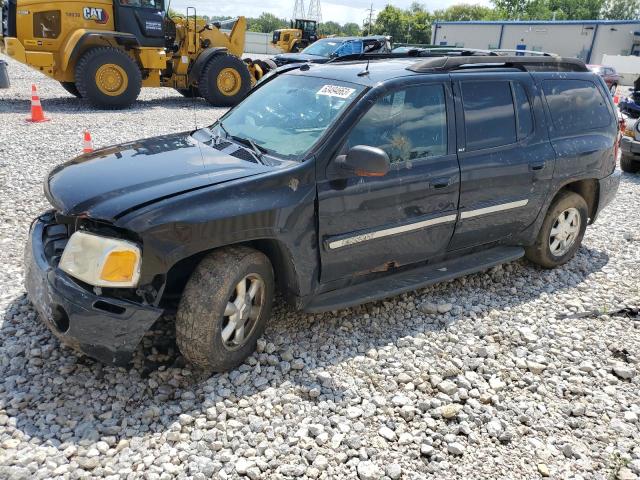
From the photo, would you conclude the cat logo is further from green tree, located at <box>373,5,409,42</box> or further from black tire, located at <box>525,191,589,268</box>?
green tree, located at <box>373,5,409,42</box>

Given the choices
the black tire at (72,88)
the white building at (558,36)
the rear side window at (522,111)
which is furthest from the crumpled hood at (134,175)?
the white building at (558,36)

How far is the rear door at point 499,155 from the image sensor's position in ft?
13.5

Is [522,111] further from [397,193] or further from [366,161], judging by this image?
[366,161]

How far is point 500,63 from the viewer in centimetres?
447

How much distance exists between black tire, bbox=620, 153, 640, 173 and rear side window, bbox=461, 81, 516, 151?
246 inches

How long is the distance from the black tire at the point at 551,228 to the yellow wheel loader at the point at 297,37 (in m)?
26.7

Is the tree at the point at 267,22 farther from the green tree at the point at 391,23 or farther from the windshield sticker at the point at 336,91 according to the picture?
the windshield sticker at the point at 336,91

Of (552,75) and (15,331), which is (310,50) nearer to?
(552,75)

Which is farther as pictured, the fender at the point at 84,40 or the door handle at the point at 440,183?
the fender at the point at 84,40

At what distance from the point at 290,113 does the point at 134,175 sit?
4.02 feet

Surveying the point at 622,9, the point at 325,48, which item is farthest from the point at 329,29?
the point at 325,48

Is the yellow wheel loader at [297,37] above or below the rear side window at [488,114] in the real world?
above

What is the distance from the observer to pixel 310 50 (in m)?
18.3

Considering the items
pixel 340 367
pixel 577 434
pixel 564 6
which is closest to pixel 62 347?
pixel 340 367
